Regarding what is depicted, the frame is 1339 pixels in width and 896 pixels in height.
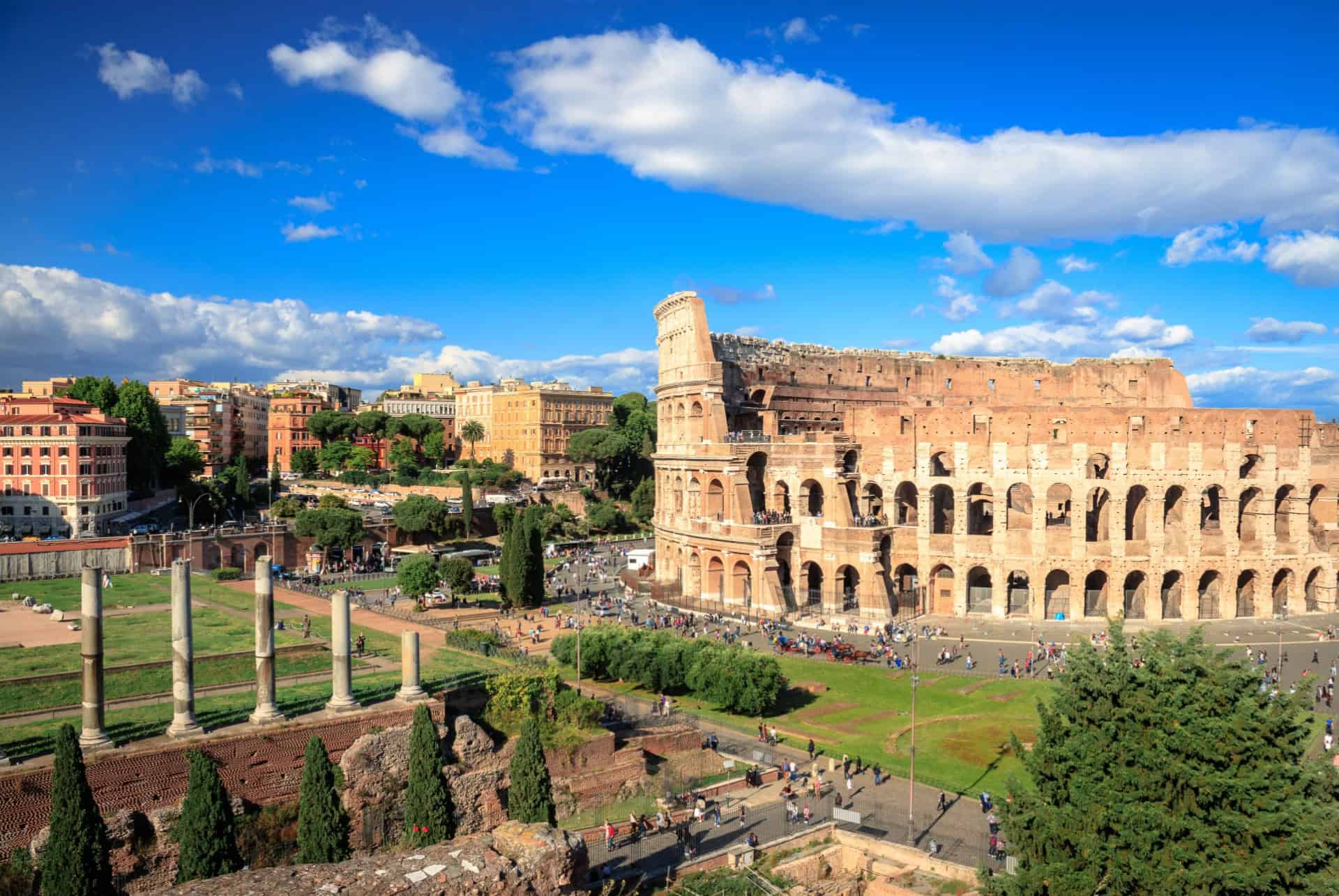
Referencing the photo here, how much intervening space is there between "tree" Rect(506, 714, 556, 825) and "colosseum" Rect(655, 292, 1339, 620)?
28886 mm

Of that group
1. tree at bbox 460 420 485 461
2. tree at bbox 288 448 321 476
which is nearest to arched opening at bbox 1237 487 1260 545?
tree at bbox 460 420 485 461

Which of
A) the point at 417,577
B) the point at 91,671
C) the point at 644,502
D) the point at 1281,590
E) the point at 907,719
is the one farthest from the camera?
the point at 644,502

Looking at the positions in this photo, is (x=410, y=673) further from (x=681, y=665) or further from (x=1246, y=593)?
(x=1246, y=593)

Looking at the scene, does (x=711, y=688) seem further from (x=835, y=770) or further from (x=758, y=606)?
(x=758, y=606)

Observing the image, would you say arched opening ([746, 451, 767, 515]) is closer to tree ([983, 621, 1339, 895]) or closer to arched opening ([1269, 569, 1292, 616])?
arched opening ([1269, 569, 1292, 616])

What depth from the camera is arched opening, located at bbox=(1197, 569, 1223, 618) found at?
51594 mm

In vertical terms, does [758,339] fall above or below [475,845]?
above

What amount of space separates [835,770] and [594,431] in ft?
256

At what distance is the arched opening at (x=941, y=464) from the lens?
5378 centimetres

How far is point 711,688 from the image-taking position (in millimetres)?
35812

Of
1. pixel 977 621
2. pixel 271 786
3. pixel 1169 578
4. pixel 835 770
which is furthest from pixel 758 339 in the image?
pixel 271 786

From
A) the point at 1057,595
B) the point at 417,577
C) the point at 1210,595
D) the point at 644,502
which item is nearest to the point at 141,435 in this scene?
the point at 417,577

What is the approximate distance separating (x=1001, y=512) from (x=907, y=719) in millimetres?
19756

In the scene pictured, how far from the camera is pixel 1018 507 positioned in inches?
2416
